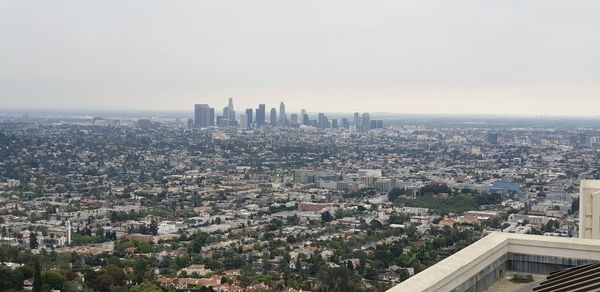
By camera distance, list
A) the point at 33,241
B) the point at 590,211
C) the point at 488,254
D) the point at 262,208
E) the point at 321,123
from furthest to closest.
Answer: the point at 321,123
the point at 262,208
the point at 33,241
the point at 590,211
the point at 488,254

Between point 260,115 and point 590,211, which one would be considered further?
point 260,115

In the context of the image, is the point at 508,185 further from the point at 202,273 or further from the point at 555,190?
the point at 202,273

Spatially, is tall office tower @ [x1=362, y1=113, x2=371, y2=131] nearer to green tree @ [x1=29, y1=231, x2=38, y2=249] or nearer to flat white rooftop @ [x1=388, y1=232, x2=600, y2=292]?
green tree @ [x1=29, y1=231, x2=38, y2=249]

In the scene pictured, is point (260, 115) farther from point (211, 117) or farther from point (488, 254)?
point (488, 254)

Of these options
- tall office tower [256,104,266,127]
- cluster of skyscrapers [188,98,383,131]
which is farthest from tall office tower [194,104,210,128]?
tall office tower [256,104,266,127]

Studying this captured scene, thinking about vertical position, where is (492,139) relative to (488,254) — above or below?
below

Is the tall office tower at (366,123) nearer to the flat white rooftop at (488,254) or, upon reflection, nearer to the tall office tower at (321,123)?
the tall office tower at (321,123)

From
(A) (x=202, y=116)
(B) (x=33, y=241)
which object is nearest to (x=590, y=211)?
(B) (x=33, y=241)

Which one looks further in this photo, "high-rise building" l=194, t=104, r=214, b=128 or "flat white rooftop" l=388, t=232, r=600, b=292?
"high-rise building" l=194, t=104, r=214, b=128

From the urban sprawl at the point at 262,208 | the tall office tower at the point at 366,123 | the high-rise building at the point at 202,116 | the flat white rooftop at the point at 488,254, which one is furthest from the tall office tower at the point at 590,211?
the high-rise building at the point at 202,116
